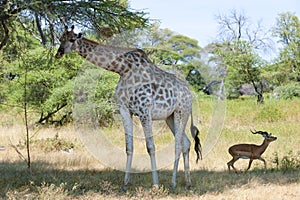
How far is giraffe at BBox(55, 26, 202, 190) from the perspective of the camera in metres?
5.62

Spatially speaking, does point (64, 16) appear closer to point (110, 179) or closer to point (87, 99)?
point (87, 99)

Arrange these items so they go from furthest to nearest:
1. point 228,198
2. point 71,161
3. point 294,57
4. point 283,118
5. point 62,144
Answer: point 294,57
point 283,118
point 62,144
point 71,161
point 228,198

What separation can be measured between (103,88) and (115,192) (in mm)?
5598

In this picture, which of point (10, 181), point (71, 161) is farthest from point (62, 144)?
point (10, 181)

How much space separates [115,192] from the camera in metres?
5.66

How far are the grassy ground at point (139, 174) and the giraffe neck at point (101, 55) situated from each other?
1.63m

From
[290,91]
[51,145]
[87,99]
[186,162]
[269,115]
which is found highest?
[290,91]

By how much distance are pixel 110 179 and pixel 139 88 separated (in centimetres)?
187

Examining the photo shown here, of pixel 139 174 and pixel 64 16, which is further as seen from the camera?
pixel 139 174

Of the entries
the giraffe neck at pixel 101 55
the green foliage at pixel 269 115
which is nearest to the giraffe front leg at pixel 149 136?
the giraffe neck at pixel 101 55

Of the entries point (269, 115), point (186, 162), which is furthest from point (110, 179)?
point (269, 115)

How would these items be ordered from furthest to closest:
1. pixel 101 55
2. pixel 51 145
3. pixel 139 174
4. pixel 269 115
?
pixel 269 115 → pixel 51 145 → pixel 139 174 → pixel 101 55

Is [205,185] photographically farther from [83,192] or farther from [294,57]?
[294,57]

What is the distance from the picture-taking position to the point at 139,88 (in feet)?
18.4
